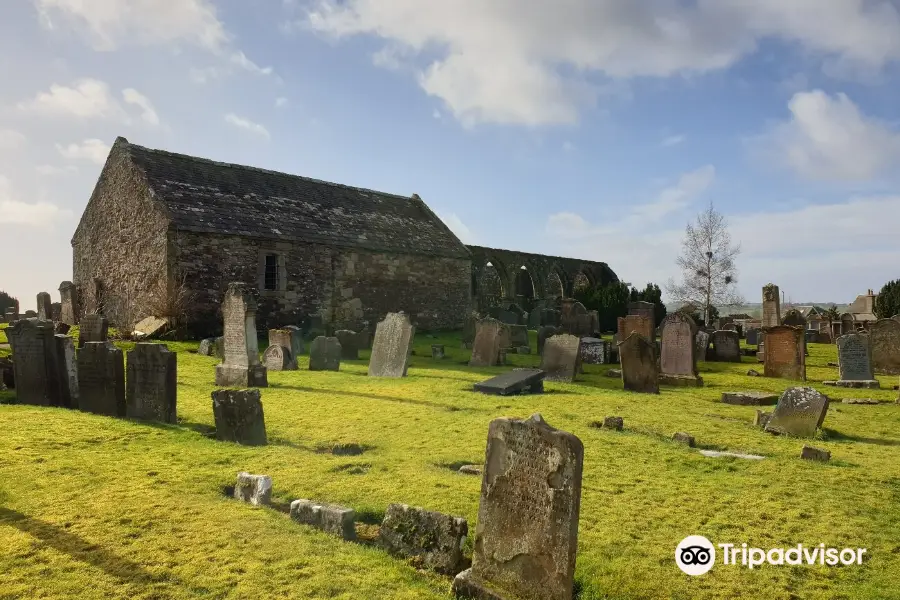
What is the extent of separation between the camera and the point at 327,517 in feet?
15.1

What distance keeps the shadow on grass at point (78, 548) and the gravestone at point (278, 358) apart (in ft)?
31.9

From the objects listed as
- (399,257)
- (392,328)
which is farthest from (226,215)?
(392,328)

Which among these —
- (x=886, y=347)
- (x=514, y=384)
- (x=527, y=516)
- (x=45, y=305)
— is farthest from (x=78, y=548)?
(x=45, y=305)

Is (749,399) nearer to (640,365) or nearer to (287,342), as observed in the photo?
(640,365)

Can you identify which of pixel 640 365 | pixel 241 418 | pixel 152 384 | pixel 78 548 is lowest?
pixel 78 548

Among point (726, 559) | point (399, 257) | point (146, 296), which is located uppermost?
point (399, 257)

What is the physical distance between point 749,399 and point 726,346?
8136mm

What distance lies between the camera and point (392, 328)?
46.3ft

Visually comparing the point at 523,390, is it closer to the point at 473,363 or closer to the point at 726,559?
the point at 473,363

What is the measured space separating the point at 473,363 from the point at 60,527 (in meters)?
12.2

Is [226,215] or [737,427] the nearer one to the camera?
[737,427]

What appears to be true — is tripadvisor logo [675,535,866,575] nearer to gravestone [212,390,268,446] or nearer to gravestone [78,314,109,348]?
gravestone [212,390,268,446]

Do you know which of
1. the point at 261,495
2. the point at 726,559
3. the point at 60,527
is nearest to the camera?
the point at 726,559

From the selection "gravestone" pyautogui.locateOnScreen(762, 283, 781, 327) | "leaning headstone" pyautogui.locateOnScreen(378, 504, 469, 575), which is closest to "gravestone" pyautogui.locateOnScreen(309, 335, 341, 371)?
"leaning headstone" pyautogui.locateOnScreen(378, 504, 469, 575)
